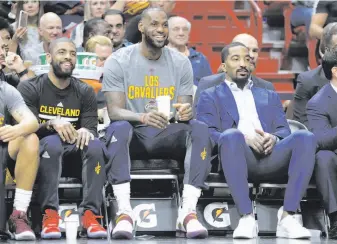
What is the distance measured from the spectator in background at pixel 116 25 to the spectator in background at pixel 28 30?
2.56ft

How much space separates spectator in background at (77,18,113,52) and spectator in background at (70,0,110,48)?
81 centimetres

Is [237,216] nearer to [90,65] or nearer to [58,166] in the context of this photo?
[58,166]

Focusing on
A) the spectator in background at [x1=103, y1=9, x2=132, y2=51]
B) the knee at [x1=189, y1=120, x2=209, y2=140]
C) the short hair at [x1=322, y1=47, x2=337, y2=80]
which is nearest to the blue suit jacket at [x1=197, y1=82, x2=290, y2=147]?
the knee at [x1=189, y1=120, x2=209, y2=140]

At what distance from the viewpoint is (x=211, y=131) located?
27.9ft

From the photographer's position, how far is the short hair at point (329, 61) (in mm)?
8672

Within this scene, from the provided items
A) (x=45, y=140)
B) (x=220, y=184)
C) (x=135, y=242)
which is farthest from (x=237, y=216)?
(x=45, y=140)

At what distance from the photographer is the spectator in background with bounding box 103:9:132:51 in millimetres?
10867

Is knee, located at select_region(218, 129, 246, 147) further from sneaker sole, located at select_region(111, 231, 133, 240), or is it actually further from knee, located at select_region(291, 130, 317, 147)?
sneaker sole, located at select_region(111, 231, 133, 240)

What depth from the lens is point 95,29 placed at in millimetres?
10477

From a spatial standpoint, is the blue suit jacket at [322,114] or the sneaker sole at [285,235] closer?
the sneaker sole at [285,235]

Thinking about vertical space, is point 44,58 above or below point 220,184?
above

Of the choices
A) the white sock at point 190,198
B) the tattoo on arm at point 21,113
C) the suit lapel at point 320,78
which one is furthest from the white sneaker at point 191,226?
the suit lapel at point 320,78

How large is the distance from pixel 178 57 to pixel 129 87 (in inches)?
20.7

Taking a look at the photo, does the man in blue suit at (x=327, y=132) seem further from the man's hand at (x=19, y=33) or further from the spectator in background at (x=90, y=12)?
the spectator in background at (x=90, y=12)
